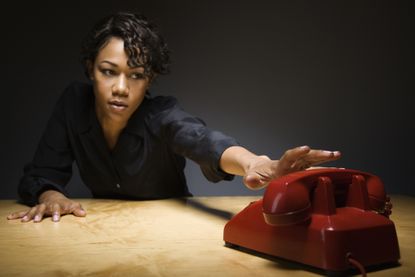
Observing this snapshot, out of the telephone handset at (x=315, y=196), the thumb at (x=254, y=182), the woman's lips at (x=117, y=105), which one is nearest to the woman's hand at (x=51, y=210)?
the woman's lips at (x=117, y=105)

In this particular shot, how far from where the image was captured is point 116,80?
1.52 metres

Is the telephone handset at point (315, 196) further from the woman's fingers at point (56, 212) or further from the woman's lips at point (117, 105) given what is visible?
the woman's lips at point (117, 105)

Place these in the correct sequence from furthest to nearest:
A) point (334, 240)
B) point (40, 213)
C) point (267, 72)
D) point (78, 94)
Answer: point (267, 72) → point (78, 94) → point (40, 213) → point (334, 240)

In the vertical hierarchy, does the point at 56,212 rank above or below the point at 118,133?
below

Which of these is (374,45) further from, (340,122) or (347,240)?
(347,240)

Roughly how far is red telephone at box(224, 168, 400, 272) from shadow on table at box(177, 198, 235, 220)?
1.41ft

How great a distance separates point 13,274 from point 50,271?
54mm

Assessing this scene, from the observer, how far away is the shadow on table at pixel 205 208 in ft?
4.35

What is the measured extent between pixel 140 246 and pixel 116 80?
26.9 inches

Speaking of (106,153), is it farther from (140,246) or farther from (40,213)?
(140,246)

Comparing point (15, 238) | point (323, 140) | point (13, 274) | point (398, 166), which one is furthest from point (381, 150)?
point (13, 274)

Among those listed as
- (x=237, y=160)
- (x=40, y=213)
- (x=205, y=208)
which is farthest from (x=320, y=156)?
(x=40, y=213)

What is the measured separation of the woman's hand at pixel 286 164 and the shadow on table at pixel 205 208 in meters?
0.28

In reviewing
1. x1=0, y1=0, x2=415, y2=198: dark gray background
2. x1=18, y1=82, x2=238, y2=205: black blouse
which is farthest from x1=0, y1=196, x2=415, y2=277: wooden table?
x1=0, y1=0, x2=415, y2=198: dark gray background
